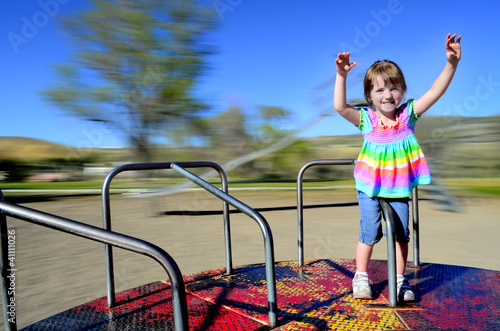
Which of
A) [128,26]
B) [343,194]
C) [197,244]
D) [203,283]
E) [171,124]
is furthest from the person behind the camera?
[343,194]

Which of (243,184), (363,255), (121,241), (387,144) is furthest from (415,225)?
(243,184)

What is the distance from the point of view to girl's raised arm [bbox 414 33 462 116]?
184 cm

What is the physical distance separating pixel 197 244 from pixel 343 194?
7.14m

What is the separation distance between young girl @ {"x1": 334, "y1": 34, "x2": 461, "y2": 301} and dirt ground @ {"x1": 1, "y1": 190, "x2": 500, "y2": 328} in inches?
84.9

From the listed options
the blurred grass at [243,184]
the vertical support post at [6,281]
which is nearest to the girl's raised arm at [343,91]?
the vertical support post at [6,281]

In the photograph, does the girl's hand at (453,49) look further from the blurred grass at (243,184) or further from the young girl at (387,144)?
the blurred grass at (243,184)

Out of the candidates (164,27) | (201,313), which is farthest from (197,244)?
(164,27)

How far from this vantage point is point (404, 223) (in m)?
1.97

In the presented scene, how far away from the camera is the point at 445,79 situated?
6.22 feet

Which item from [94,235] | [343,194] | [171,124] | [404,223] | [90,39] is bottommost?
[343,194]

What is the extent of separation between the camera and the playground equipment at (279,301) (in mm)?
1709

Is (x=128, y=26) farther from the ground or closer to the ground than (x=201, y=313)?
farther from the ground

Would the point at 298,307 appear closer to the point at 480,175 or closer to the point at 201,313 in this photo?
the point at 201,313

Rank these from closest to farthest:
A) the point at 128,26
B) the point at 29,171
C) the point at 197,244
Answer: the point at 197,244
the point at 128,26
the point at 29,171
